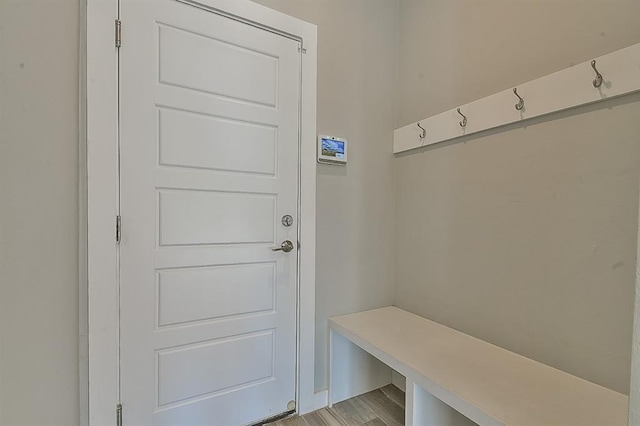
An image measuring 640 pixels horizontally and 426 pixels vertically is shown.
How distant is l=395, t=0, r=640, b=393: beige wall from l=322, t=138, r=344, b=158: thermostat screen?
49 cm

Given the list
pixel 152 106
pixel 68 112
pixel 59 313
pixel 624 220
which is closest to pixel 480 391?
pixel 624 220

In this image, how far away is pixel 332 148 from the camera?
1.79m

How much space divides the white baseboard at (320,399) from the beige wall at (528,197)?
75 cm

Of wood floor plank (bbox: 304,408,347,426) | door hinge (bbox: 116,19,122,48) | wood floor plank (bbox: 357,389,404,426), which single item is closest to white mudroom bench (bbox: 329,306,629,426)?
wood floor plank (bbox: 357,389,404,426)

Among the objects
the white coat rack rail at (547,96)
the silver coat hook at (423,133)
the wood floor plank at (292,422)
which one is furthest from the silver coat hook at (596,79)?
the wood floor plank at (292,422)

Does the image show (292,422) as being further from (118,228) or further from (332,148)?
(332,148)

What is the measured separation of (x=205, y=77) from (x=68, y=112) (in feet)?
1.91

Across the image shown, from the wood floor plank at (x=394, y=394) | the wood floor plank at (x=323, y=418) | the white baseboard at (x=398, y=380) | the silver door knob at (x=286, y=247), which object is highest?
the silver door knob at (x=286, y=247)

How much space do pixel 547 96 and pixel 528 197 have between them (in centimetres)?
42

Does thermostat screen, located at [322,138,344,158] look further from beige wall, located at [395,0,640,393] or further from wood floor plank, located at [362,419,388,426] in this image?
wood floor plank, located at [362,419,388,426]

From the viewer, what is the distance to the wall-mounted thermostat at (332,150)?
1755mm

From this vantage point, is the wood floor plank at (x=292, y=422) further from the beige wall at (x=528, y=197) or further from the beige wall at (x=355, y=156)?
the beige wall at (x=528, y=197)

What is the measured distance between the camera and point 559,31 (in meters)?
1.21

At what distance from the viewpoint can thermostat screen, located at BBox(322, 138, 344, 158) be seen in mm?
Result: 1763
